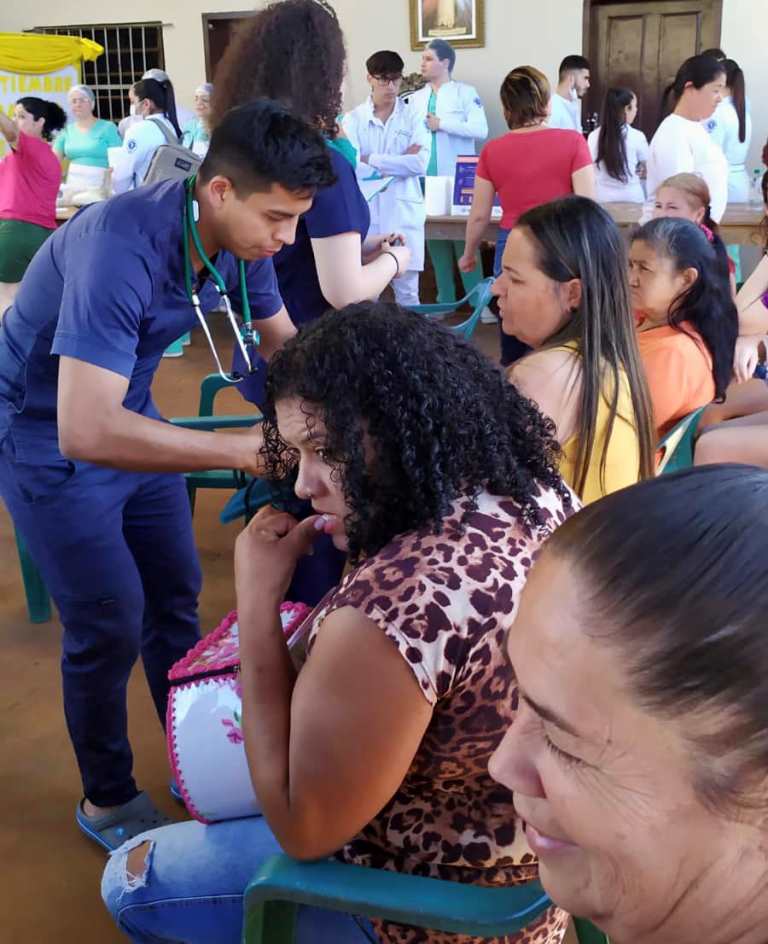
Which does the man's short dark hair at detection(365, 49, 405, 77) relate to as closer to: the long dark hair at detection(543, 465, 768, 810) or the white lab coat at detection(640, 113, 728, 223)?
the white lab coat at detection(640, 113, 728, 223)

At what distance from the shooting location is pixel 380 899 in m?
0.95

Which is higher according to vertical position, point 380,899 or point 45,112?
point 45,112

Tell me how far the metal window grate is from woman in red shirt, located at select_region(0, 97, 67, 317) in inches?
188

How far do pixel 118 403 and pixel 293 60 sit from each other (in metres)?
0.98

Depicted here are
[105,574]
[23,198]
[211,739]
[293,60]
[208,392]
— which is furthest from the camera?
[23,198]

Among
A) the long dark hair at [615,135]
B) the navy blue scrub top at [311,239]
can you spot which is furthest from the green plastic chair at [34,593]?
the long dark hair at [615,135]

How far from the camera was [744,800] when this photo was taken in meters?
0.48

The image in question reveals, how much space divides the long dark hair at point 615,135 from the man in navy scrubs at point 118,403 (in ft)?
13.4

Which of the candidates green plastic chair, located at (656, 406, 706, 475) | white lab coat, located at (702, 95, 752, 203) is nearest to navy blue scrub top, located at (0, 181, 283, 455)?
green plastic chair, located at (656, 406, 706, 475)

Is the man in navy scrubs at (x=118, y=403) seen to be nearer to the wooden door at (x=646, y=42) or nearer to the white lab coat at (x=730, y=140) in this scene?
the white lab coat at (x=730, y=140)

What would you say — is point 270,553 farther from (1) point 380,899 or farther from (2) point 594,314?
(2) point 594,314

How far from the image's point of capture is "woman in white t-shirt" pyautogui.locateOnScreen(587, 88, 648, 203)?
5379mm

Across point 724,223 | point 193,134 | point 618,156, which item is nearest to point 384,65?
point 193,134

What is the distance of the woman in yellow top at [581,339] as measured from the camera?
1.71m
